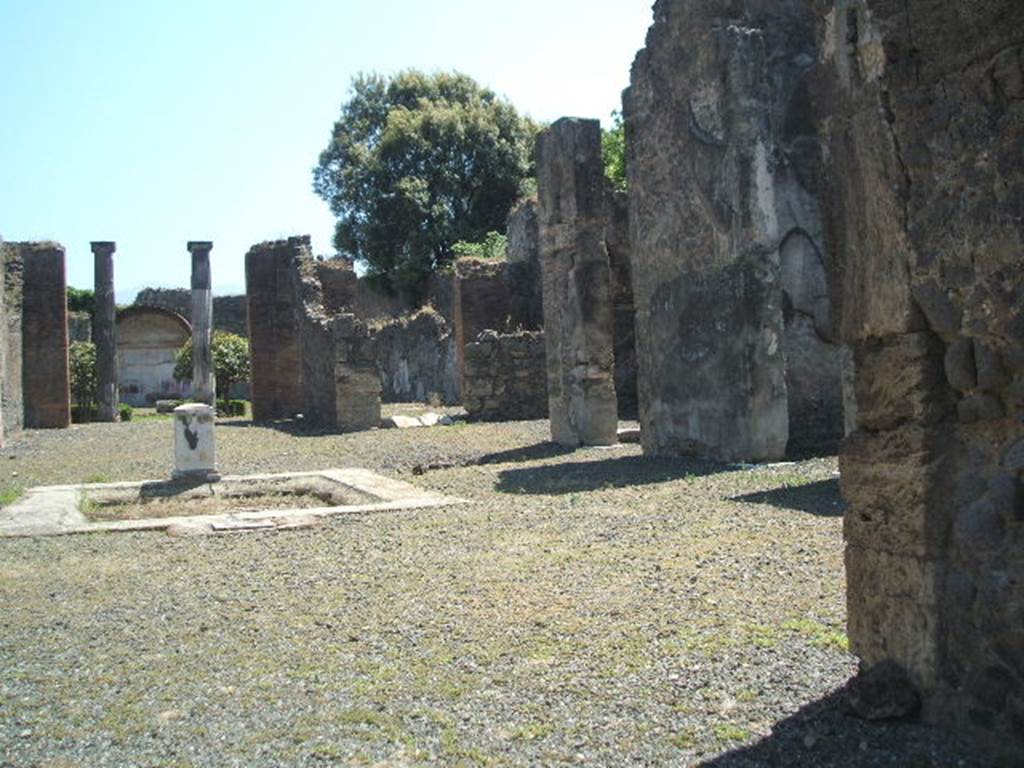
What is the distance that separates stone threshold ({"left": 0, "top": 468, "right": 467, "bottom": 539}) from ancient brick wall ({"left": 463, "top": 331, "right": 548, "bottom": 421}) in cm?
818

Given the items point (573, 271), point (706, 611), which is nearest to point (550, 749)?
point (706, 611)

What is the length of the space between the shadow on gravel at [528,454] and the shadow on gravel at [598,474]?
1.04m

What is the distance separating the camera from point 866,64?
10.2ft

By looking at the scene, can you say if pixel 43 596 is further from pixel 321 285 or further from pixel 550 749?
pixel 321 285

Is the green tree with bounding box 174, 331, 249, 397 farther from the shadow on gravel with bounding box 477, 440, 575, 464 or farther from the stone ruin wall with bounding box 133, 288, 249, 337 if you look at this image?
the shadow on gravel with bounding box 477, 440, 575, 464

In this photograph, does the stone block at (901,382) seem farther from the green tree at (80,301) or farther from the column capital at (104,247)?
the green tree at (80,301)

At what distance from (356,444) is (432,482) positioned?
4.72 meters

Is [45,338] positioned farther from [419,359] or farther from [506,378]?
[506,378]

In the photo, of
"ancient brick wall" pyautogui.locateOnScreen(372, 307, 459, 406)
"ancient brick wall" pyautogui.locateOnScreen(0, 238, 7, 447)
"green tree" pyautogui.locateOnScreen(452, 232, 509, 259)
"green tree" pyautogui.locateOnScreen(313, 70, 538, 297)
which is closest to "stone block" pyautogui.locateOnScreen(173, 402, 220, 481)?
"ancient brick wall" pyautogui.locateOnScreen(0, 238, 7, 447)

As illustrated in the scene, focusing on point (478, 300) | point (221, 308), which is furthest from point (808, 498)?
point (221, 308)

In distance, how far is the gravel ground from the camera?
10.0 feet

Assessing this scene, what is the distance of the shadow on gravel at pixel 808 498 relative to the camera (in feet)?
22.4

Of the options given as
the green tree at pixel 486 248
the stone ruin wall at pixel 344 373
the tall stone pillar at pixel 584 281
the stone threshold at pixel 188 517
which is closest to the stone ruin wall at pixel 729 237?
the tall stone pillar at pixel 584 281

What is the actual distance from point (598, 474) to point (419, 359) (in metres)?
17.0
